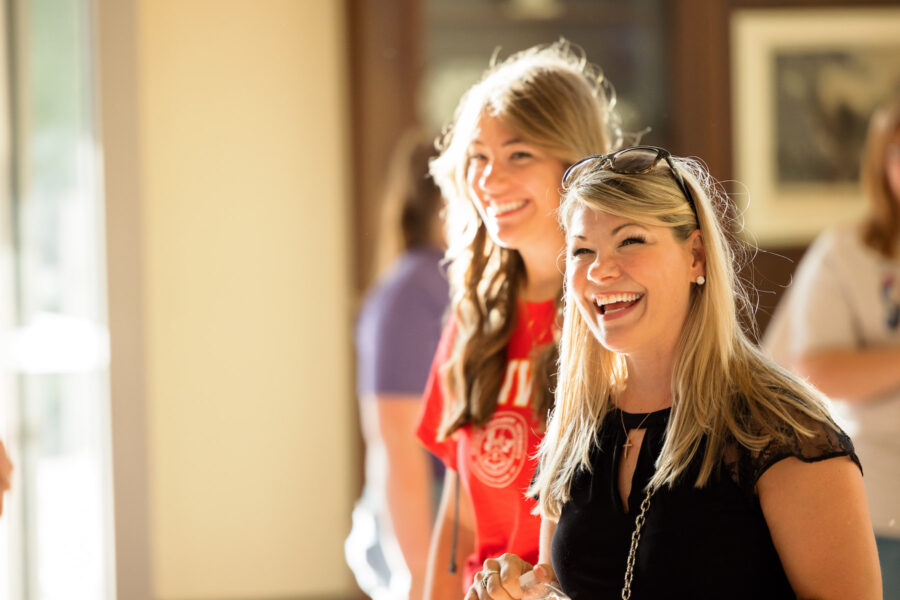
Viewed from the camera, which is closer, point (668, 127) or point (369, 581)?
point (369, 581)

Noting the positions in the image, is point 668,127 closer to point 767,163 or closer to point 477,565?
point 767,163

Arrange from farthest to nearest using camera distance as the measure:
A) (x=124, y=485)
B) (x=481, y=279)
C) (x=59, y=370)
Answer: (x=124, y=485) → (x=59, y=370) → (x=481, y=279)

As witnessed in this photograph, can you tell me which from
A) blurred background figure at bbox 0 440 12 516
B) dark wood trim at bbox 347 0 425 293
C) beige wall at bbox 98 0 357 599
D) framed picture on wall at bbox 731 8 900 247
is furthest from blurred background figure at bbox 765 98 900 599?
beige wall at bbox 98 0 357 599

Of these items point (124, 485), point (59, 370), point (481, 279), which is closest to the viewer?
point (481, 279)

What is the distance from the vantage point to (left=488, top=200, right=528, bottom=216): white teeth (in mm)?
1205

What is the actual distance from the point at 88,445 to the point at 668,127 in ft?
7.12

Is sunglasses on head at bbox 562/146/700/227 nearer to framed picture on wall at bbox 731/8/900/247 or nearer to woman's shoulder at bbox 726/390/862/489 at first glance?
woman's shoulder at bbox 726/390/862/489

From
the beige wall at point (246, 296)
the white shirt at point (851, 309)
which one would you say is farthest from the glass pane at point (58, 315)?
the white shirt at point (851, 309)

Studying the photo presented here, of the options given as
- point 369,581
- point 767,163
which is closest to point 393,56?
point 767,163

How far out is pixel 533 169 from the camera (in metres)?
1.20

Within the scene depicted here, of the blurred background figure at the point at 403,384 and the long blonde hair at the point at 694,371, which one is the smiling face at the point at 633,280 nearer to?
the long blonde hair at the point at 694,371

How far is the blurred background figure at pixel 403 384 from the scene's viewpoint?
184cm

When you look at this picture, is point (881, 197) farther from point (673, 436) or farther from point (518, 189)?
point (673, 436)

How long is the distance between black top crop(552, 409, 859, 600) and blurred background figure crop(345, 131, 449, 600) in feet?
2.55
